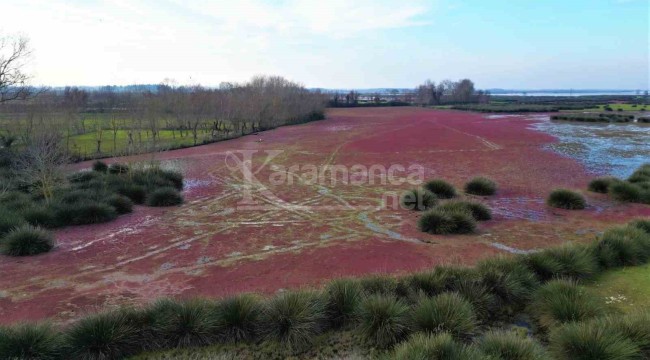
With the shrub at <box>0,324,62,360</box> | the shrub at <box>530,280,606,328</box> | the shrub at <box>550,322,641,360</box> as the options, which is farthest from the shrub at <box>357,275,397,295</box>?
the shrub at <box>0,324,62,360</box>

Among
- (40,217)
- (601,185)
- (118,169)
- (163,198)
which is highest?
(118,169)

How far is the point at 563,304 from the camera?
5398mm

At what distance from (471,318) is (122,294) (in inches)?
206

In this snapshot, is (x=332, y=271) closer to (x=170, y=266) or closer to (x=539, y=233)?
(x=170, y=266)

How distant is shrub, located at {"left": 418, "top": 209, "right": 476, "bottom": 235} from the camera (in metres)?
9.10

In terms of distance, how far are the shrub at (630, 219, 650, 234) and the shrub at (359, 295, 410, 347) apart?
6051mm

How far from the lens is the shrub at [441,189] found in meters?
12.3

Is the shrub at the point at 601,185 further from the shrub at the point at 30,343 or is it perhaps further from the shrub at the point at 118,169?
the shrub at the point at 118,169

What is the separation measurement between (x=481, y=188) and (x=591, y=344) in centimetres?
887

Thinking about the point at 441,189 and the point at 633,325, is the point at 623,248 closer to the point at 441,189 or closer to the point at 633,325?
the point at 633,325

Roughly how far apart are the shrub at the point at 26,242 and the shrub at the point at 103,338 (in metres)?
4.24

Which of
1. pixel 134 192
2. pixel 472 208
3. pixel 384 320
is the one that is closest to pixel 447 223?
pixel 472 208

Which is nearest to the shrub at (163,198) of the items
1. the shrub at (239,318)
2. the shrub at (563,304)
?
the shrub at (239,318)

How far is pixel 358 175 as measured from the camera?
55.4ft
